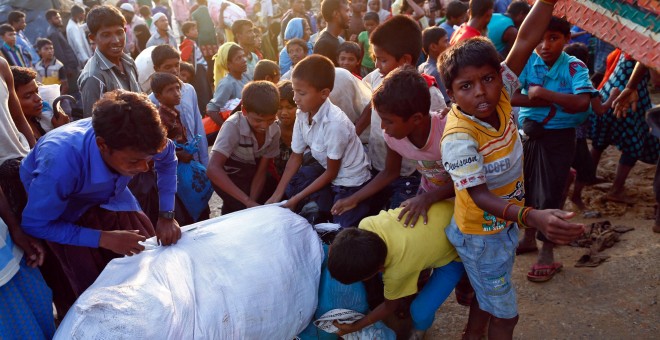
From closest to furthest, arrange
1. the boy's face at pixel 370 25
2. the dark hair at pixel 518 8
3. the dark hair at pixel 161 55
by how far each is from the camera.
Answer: the dark hair at pixel 161 55 → the dark hair at pixel 518 8 → the boy's face at pixel 370 25

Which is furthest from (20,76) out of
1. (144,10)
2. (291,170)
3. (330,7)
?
(144,10)

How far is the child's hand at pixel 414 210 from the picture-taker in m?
2.44

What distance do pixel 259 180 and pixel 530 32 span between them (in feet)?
6.12

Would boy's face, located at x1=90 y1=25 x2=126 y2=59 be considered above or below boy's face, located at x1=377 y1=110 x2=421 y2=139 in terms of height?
above

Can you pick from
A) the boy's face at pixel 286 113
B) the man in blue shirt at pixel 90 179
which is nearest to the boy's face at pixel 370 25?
the boy's face at pixel 286 113

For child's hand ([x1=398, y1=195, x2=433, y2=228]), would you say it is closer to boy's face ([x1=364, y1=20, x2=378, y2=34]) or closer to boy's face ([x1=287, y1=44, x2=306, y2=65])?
boy's face ([x1=287, y1=44, x2=306, y2=65])

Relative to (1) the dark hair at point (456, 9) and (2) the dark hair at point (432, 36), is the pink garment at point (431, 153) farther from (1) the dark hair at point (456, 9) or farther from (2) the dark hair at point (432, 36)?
(1) the dark hair at point (456, 9)

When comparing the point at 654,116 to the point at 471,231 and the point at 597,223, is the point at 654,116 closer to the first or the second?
the point at 471,231

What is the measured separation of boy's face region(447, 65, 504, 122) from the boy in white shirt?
947 millimetres

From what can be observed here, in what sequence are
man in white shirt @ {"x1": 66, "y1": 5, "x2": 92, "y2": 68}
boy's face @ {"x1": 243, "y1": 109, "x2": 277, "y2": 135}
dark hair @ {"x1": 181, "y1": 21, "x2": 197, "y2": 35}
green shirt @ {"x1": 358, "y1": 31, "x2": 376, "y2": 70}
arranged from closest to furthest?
boy's face @ {"x1": 243, "y1": 109, "x2": 277, "y2": 135}
green shirt @ {"x1": 358, "y1": 31, "x2": 376, "y2": 70}
dark hair @ {"x1": 181, "y1": 21, "x2": 197, "y2": 35}
man in white shirt @ {"x1": 66, "y1": 5, "x2": 92, "y2": 68}

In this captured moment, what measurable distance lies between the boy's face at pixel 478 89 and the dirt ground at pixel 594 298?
1.41 metres

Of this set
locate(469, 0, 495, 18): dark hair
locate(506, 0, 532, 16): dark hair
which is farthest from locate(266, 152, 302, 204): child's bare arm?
locate(506, 0, 532, 16): dark hair

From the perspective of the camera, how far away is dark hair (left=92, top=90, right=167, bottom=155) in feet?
6.87

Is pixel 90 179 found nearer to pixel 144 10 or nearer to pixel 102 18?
pixel 102 18
